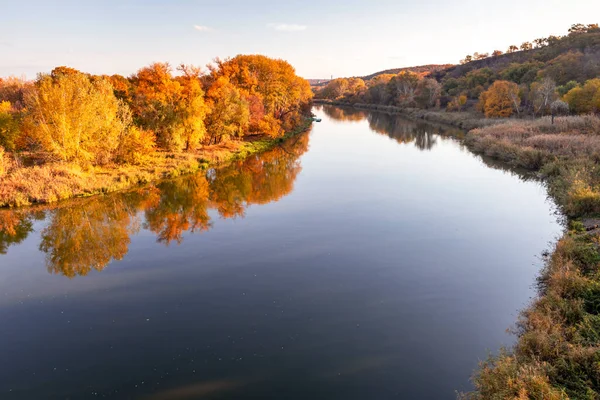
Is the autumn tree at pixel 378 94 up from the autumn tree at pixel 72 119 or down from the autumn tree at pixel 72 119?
up

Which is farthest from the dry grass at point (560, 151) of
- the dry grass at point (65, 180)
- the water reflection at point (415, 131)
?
the dry grass at point (65, 180)

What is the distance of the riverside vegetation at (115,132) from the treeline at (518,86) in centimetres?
3609

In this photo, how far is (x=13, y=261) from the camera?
48.8 ft

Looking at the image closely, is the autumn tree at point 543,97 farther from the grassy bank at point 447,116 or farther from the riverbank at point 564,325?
the riverbank at point 564,325

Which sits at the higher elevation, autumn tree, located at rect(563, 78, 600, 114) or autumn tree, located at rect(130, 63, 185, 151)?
autumn tree, located at rect(130, 63, 185, 151)

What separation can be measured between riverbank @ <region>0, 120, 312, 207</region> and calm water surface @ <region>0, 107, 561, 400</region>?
120cm

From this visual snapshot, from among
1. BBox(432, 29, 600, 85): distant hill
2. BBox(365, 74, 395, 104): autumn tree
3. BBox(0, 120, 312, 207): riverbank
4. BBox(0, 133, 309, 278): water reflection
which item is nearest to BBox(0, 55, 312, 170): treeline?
BBox(0, 120, 312, 207): riverbank

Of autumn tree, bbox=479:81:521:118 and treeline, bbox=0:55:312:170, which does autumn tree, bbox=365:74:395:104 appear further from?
treeline, bbox=0:55:312:170

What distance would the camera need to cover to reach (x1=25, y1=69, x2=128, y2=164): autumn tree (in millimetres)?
22938

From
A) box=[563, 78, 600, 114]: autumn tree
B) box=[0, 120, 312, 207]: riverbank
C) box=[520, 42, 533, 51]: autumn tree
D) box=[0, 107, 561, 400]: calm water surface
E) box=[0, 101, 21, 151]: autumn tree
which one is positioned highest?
box=[520, 42, 533, 51]: autumn tree

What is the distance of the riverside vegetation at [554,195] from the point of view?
725 cm

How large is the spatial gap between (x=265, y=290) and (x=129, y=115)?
21461 millimetres

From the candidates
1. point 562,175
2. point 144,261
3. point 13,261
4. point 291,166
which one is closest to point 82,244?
point 13,261

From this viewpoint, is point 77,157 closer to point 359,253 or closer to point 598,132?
point 359,253
